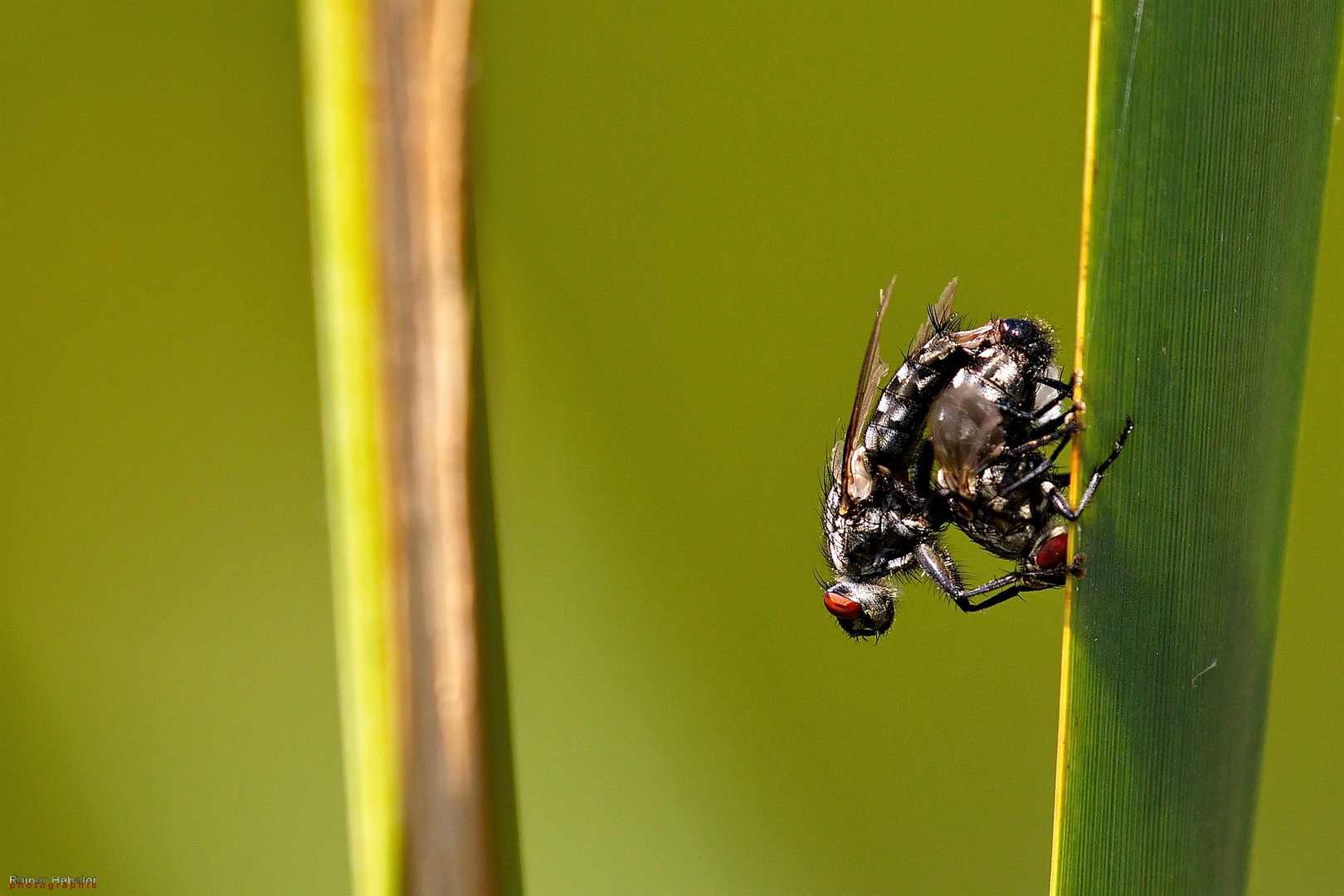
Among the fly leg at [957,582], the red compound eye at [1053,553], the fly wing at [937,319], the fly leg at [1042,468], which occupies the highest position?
the fly wing at [937,319]

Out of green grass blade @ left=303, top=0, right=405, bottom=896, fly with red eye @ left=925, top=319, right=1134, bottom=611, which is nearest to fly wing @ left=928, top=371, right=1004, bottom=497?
fly with red eye @ left=925, top=319, right=1134, bottom=611

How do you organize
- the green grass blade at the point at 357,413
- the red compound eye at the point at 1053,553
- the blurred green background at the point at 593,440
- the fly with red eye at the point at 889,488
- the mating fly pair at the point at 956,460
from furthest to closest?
the fly with red eye at the point at 889,488 < the mating fly pair at the point at 956,460 < the red compound eye at the point at 1053,553 < the blurred green background at the point at 593,440 < the green grass blade at the point at 357,413

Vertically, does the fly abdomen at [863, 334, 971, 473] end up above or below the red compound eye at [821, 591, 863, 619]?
above

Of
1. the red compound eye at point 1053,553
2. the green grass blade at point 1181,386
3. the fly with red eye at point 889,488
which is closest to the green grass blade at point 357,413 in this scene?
the green grass blade at point 1181,386

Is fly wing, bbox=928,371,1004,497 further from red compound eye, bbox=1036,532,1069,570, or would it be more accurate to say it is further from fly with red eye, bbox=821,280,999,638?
red compound eye, bbox=1036,532,1069,570

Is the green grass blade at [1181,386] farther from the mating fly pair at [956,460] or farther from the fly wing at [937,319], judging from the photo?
the fly wing at [937,319]

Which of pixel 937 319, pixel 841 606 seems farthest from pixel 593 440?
pixel 937 319
